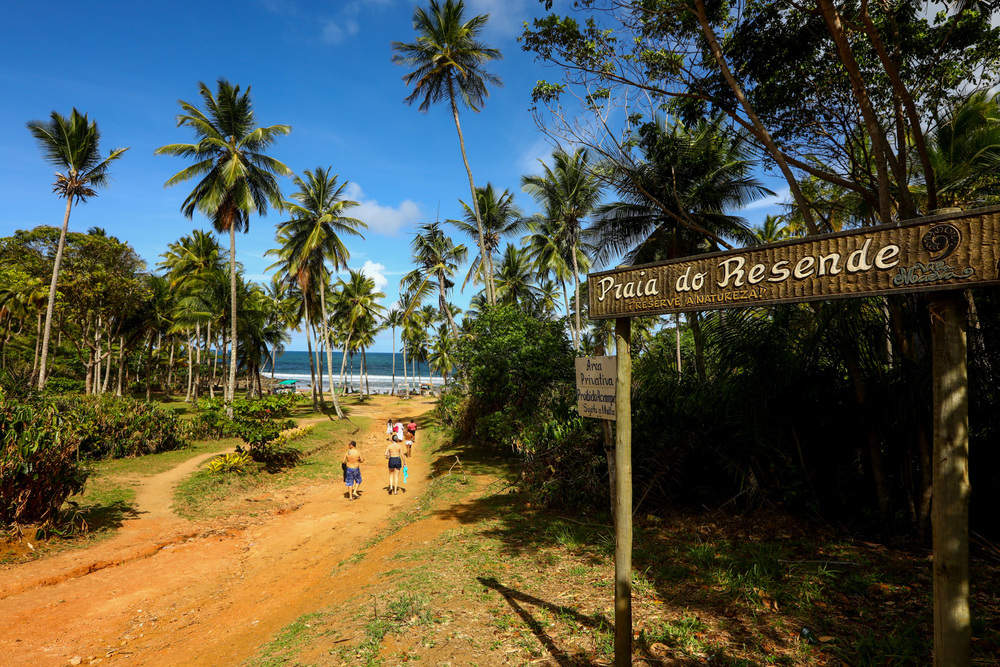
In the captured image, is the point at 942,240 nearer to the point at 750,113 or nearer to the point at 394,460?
the point at 750,113

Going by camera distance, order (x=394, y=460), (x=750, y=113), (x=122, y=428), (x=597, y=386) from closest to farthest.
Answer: (x=597, y=386) < (x=750, y=113) < (x=394, y=460) < (x=122, y=428)

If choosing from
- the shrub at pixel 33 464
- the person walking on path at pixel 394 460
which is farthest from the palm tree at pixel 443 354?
the shrub at pixel 33 464

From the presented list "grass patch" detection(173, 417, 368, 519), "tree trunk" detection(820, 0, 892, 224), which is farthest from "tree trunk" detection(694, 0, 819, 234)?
"grass patch" detection(173, 417, 368, 519)

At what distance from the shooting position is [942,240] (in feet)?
7.45

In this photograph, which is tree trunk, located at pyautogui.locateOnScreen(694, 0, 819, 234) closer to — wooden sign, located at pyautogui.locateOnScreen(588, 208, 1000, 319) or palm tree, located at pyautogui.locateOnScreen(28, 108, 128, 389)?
wooden sign, located at pyautogui.locateOnScreen(588, 208, 1000, 319)

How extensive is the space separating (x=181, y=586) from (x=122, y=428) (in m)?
11.0

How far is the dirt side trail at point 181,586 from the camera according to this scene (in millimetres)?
5473

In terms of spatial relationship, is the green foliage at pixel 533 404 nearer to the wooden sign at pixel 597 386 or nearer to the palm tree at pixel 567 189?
the wooden sign at pixel 597 386

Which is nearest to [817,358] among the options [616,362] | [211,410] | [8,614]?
[616,362]

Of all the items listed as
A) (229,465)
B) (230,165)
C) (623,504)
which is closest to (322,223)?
(230,165)

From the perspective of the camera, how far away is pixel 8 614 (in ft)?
20.0

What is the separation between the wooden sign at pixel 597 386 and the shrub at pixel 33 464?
31.9 feet

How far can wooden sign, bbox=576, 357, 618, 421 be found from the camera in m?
3.73

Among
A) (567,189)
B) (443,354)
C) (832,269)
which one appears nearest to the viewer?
A: (832,269)
